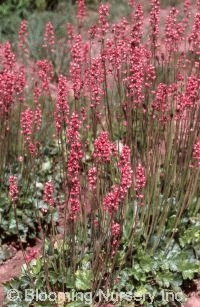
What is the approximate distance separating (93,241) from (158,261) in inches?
22.8

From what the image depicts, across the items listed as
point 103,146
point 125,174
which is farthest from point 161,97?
point 125,174

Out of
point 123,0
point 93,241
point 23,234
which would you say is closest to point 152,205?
point 93,241

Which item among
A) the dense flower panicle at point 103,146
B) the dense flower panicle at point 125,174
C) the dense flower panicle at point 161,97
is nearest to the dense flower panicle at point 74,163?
the dense flower panicle at point 103,146

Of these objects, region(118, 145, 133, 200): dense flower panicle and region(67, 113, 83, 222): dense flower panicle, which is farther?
region(67, 113, 83, 222): dense flower panicle

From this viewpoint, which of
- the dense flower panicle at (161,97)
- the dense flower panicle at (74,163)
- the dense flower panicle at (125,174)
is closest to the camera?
the dense flower panicle at (125,174)

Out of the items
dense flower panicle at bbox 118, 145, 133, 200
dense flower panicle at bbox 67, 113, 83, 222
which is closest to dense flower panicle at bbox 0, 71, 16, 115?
dense flower panicle at bbox 67, 113, 83, 222

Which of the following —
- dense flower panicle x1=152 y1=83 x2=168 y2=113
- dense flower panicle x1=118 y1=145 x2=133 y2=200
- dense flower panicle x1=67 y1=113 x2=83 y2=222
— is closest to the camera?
dense flower panicle x1=118 y1=145 x2=133 y2=200

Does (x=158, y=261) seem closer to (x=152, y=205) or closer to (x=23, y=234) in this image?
(x=152, y=205)

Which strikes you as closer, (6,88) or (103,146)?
(103,146)

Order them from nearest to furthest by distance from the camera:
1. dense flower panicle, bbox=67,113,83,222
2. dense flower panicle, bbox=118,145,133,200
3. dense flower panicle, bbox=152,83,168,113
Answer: dense flower panicle, bbox=118,145,133,200, dense flower panicle, bbox=67,113,83,222, dense flower panicle, bbox=152,83,168,113

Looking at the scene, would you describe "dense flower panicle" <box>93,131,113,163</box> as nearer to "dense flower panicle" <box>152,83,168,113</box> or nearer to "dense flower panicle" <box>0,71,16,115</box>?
"dense flower panicle" <box>152,83,168,113</box>

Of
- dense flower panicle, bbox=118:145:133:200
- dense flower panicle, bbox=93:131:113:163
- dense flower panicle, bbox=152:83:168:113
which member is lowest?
dense flower panicle, bbox=118:145:133:200

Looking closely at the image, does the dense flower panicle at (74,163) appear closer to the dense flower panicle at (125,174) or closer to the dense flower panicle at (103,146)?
the dense flower panicle at (103,146)

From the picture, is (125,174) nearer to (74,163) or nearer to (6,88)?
(74,163)
